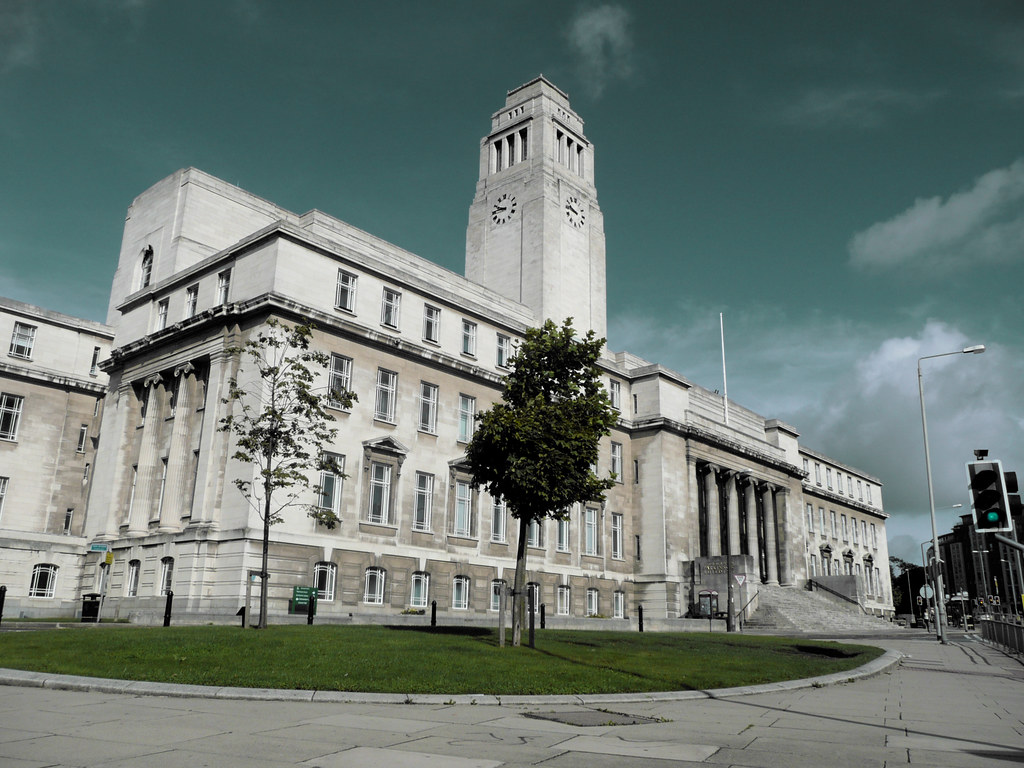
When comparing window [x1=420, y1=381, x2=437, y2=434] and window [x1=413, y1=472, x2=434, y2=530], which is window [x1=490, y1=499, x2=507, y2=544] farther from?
window [x1=420, y1=381, x2=437, y2=434]

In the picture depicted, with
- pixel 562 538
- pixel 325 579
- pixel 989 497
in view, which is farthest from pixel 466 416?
pixel 989 497

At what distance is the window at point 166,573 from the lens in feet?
119

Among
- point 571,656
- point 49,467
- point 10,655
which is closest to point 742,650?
point 571,656

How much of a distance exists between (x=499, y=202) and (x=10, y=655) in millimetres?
55859

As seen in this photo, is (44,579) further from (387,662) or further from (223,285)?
(387,662)

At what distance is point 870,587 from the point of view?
96125 mm

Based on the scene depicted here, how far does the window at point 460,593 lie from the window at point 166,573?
1342 cm

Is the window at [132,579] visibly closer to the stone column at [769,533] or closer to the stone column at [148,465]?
the stone column at [148,465]

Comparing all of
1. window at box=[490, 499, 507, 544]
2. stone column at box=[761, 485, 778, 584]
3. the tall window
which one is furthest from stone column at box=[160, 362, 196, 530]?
stone column at box=[761, 485, 778, 584]

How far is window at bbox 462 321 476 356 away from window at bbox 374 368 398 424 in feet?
19.2

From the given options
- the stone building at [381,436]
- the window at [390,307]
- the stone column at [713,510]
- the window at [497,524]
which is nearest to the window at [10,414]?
the stone building at [381,436]

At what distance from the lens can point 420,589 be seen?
4066 cm

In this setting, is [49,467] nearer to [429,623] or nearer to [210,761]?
[429,623]

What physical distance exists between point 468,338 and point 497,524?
34.5ft
